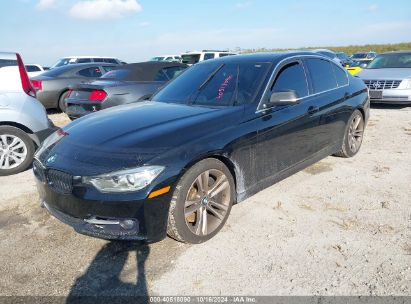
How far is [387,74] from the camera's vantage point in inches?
379

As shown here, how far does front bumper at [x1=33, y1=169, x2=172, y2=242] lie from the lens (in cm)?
267

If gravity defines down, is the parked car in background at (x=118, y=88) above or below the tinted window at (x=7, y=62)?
below

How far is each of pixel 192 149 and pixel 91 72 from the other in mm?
8705

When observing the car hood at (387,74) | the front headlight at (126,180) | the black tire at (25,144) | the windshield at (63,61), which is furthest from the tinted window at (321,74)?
the windshield at (63,61)

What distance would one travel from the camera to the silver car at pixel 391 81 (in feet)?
30.0

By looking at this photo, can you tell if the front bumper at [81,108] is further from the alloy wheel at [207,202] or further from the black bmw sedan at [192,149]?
the alloy wheel at [207,202]

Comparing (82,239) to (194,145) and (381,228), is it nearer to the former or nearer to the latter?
(194,145)

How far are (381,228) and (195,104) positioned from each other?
2.23 meters

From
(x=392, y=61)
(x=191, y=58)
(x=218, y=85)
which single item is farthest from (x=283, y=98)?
(x=191, y=58)

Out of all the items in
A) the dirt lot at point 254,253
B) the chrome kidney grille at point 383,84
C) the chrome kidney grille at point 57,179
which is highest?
the chrome kidney grille at point 383,84

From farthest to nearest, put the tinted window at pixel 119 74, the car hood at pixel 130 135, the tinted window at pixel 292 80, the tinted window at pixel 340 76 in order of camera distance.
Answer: the tinted window at pixel 119 74 → the tinted window at pixel 340 76 → the tinted window at pixel 292 80 → the car hood at pixel 130 135

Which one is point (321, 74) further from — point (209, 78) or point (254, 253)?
point (254, 253)

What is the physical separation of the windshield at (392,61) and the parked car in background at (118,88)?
22.0 feet

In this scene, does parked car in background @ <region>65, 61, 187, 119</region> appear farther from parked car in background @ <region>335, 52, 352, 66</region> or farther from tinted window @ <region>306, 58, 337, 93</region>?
parked car in background @ <region>335, 52, 352, 66</region>
